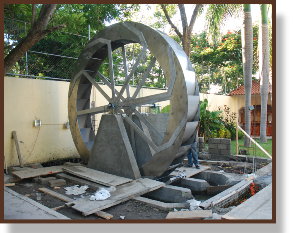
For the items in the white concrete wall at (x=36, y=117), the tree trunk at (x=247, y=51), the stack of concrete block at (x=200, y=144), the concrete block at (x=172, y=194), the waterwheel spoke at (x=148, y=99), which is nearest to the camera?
the concrete block at (x=172, y=194)

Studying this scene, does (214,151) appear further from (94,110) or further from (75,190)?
(75,190)

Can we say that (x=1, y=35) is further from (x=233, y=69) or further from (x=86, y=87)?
(x=233, y=69)

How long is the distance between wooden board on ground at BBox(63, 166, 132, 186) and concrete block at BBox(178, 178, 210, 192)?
1.38m

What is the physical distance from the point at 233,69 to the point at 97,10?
874cm

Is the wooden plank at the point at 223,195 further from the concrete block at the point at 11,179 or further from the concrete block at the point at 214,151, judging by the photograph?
the concrete block at the point at 11,179

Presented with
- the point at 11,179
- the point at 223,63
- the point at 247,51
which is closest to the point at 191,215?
the point at 11,179

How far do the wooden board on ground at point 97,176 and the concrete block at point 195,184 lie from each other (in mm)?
1384

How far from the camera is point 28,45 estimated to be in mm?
4848

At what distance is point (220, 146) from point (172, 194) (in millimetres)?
3399

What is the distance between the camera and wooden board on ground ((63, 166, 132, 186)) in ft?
15.5

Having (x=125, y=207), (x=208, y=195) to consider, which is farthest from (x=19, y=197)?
(x=208, y=195)

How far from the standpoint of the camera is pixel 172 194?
470cm

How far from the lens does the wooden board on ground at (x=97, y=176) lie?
15.5 feet

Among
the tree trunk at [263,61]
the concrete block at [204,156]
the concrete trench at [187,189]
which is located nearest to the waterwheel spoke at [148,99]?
the concrete trench at [187,189]
